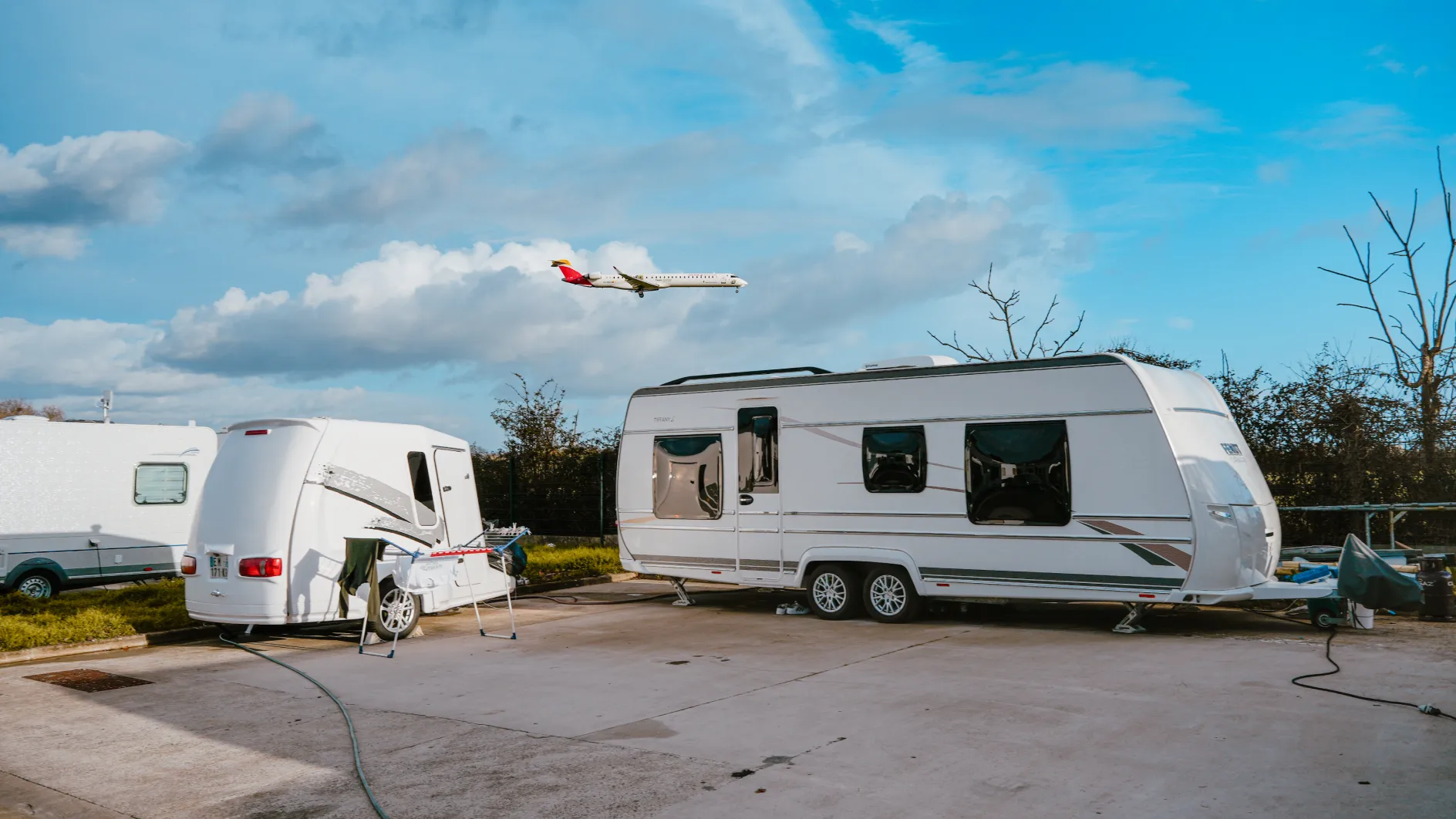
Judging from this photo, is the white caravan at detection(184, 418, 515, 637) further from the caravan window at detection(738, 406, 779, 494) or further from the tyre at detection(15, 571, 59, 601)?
the tyre at detection(15, 571, 59, 601)

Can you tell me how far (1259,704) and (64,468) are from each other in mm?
15575

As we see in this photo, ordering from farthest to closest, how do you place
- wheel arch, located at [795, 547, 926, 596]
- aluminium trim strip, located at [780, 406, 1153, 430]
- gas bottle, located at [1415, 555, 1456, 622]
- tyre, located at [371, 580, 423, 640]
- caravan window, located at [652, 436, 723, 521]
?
caravan window, located at [652, 436, 723, 521]
wheel arch, located at [795, 547, 926, 596]
tyre, located at [371, 580, 423, 640]
gas bottle, located at [1415, 555, 1456, 622]
aluminium trim strip, located at [780, 406, 1153, 430]

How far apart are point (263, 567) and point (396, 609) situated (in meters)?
1.40

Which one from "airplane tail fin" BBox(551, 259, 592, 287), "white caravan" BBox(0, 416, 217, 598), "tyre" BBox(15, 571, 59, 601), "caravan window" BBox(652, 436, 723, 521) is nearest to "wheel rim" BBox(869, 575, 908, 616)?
"caravan window" BBox(652, 436, 723, 521)

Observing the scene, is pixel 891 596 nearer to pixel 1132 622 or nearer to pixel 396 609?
pixel 1132 622

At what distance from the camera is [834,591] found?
40.7 ft

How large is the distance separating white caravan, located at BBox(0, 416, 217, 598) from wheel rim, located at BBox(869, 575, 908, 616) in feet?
36.7

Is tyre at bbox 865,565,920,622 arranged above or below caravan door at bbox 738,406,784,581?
below

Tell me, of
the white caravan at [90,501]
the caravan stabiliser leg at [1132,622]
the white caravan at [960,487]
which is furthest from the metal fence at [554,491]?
the caravan stabiliser leg at [1132,622]

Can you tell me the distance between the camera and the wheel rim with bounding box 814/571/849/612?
40.5 feet

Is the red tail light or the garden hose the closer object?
the garden hose

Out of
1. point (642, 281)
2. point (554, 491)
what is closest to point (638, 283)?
point (642, 281)

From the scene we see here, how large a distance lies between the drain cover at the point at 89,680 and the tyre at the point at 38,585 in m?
6.28

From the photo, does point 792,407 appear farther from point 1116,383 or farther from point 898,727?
point 898,727
